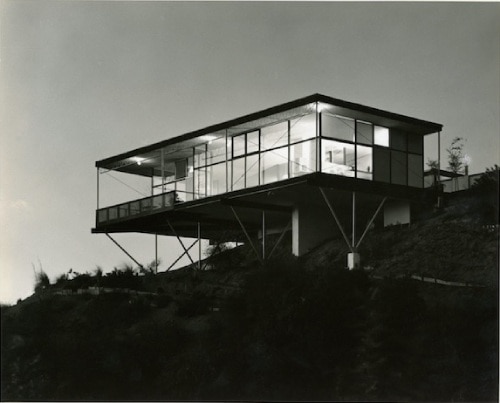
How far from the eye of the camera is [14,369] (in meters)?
23.5

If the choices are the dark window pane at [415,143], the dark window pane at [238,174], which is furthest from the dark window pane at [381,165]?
the dark window pane at [238,174]

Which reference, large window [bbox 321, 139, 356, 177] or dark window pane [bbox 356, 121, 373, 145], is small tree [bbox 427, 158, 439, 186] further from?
large window [bbox 321, 139, 356, 177]

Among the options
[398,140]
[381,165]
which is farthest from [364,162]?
[398,140]

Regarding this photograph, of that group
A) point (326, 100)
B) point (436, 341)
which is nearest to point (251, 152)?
point (326, 100)

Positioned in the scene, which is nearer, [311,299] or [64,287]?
[311,299]

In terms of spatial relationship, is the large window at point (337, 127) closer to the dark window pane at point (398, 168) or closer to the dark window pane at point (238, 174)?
the dark window pane at point (398, 168)

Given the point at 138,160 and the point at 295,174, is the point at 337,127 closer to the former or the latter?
the point at 295,174

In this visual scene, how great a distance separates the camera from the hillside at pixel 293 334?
22016mm

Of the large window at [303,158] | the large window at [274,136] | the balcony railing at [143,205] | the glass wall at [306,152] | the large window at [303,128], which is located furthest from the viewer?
the balcony railing at [143,205]

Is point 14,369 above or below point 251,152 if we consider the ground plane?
below

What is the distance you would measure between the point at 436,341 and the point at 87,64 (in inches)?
493

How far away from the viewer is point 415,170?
107 feet

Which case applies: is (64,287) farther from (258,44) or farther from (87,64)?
(258,44)

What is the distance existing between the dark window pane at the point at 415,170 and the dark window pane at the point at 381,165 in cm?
117
